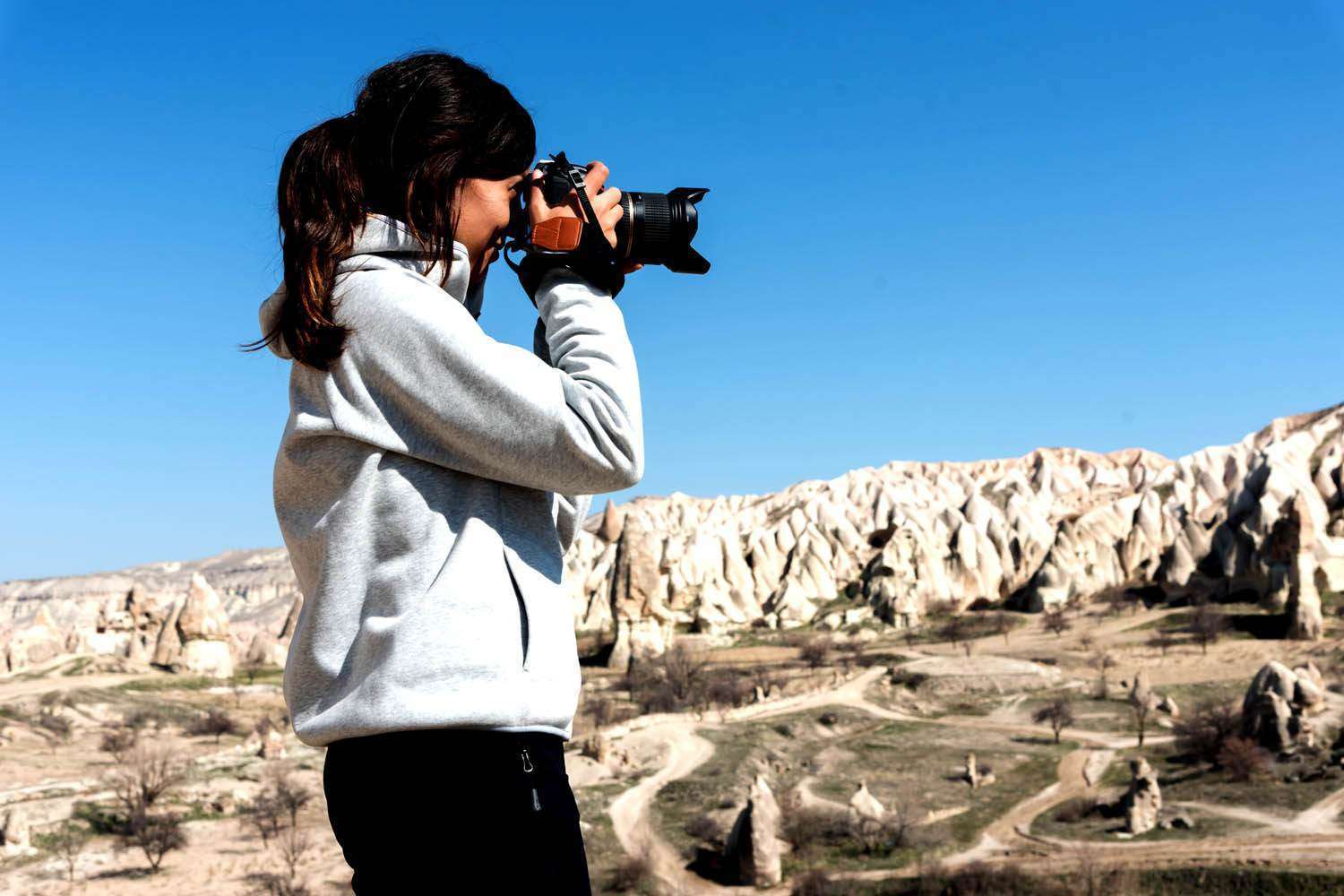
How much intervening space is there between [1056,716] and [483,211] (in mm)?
24169

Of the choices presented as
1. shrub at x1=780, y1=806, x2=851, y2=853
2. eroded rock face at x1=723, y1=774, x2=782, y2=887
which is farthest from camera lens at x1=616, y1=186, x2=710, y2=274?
shrub at x1=780, y1=806, x2=851, y2=853

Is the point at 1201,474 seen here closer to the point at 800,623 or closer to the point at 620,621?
the point at 800,623

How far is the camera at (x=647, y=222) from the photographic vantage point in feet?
5.31

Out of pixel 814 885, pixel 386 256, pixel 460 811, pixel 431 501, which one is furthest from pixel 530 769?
pixel 814 885

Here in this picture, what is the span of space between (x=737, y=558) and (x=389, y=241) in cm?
5711

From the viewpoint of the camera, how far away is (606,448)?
1422mm

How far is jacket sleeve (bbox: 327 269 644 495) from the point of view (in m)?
1.37

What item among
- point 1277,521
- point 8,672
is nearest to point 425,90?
point 8,672

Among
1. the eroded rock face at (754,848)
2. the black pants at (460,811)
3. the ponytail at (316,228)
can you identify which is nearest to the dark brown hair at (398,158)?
the ponytail at (316,228)

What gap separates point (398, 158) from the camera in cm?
150

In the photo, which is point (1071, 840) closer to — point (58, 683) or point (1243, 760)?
point (1243, 760)

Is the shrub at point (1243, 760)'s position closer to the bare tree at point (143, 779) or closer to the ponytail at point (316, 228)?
the bare tree at point (143, 779)

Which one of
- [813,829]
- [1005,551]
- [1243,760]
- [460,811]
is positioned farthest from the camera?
[1005,551]

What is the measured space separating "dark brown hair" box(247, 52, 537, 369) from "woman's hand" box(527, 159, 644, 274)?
0.24 ft
